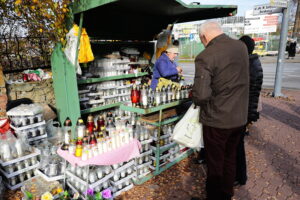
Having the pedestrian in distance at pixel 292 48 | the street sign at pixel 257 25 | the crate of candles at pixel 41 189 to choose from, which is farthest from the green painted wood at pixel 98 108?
the pedestrian in distance at pixel 292 48

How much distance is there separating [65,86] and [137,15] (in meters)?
2.49

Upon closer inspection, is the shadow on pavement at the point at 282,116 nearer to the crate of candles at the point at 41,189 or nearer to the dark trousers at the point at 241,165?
the dark trousers at the point at 241,165

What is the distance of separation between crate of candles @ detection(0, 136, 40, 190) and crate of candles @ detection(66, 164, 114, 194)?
0.74 m

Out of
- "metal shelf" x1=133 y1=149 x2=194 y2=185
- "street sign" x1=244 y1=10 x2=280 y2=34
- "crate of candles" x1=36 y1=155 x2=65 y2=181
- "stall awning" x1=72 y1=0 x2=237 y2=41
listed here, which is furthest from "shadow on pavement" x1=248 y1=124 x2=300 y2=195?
"street sign" x1=244 y1=10 x2=280 y2=34

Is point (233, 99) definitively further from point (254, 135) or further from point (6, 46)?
Answer: point (6, 46)

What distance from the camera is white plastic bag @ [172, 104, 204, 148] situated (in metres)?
2.81

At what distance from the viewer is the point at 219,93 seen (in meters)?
2.44

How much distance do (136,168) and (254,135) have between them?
344cm

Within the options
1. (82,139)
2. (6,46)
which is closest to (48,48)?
(6,46)

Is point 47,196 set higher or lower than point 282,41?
lower

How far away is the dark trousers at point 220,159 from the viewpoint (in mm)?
2562

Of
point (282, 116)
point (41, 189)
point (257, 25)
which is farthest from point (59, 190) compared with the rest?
point (257, 25)

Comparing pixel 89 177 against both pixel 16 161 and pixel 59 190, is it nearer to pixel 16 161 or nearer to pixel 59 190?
pixel 59 190

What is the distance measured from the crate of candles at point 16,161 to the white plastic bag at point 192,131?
243cm
